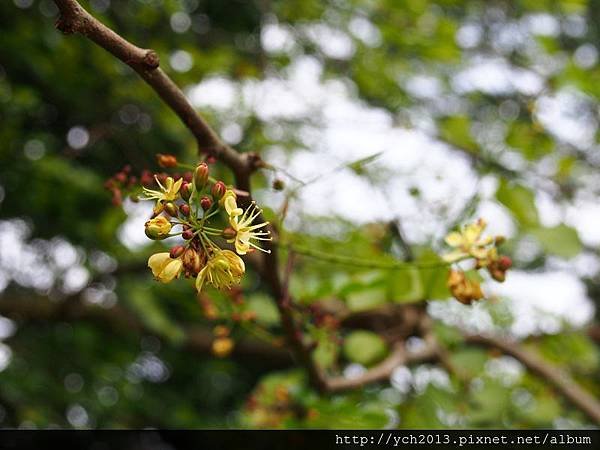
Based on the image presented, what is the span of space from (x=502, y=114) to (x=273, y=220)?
2.88 m

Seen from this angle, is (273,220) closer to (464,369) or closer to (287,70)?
(464,369)

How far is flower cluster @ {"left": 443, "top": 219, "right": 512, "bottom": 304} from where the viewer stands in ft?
3.18

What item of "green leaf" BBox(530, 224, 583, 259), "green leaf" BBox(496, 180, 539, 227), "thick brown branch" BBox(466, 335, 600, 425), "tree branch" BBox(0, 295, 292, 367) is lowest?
"tree branch" BBox(0, 295, 292, 367)

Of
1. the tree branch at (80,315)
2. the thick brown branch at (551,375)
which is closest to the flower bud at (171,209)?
the thick brown branch at (551,375)

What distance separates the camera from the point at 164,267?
0.71m

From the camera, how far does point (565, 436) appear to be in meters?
1.67

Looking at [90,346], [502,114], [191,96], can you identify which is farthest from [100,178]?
[502,114]

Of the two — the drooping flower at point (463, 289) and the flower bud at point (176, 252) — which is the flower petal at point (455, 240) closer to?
the drooping flower at point (463, 289)

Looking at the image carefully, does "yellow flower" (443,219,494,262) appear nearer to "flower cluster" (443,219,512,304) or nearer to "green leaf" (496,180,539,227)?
"flower cluster" (443,219,512,304)

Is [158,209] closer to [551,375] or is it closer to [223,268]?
[223,268]

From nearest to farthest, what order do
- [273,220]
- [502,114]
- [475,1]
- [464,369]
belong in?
[273,220] → [464,369] → [475,1] → [502,114]

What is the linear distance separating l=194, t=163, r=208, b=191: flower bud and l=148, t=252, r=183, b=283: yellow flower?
9cm

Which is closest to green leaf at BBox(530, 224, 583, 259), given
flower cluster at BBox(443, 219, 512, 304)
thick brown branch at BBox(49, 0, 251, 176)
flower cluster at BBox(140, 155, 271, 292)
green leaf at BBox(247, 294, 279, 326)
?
flower cluster at BBox(443, 219, 512, 304)

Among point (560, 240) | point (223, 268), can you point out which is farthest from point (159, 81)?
point (560, 240)
